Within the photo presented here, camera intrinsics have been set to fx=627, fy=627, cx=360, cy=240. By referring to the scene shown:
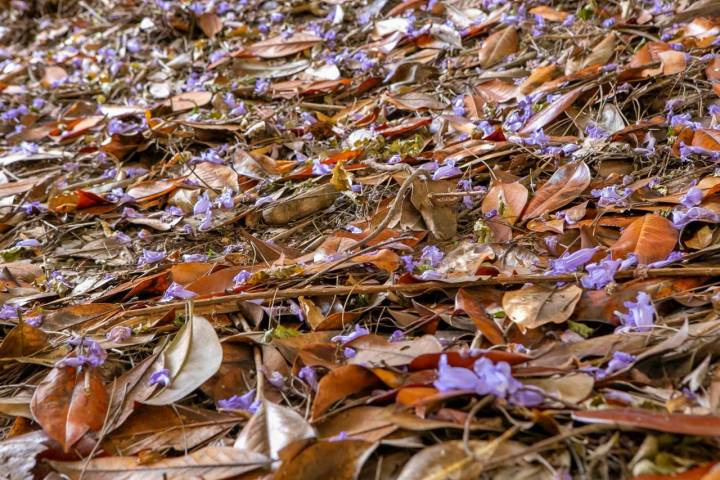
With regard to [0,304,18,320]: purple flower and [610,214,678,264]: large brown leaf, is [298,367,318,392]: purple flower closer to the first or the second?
[610,214,678,264]: large brown leaf

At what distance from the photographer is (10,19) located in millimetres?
4918

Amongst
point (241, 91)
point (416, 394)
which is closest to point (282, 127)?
Result: point (241, 91)

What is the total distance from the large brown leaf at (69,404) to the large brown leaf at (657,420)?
3.07 ft

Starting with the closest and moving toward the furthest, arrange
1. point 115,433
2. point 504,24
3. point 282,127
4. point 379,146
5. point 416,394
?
point 416,394 < point 115,433 < point 379,146 < point 282,127 < point 504,24

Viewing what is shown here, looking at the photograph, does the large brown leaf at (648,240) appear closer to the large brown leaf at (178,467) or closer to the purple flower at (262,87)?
the large brown leaf at (178,467)

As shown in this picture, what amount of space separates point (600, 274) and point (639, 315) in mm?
143

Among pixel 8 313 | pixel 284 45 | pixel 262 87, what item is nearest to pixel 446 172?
pixel 8 313

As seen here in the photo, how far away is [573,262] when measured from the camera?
4.59 ft

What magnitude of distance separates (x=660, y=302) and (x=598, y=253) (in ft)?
0.68

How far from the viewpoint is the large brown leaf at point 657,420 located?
0.95 metres

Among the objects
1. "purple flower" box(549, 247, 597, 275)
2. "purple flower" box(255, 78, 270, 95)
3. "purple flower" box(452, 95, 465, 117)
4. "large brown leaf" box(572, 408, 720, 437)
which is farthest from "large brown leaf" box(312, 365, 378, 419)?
"purple flower" box(255, 78, 270, 95)

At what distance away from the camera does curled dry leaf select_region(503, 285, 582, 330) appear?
1271mm

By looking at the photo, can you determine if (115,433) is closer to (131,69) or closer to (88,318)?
(88,318)

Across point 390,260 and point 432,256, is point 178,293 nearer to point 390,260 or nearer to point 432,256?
point 390,260
